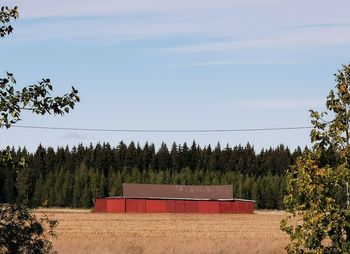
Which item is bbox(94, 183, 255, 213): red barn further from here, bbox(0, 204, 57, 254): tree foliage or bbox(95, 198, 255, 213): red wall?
bbox(0, 204, 57, 254): tree foliage

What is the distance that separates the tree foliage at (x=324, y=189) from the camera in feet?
51.0

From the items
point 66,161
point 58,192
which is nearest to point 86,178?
point 58,192

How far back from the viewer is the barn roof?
11675cm

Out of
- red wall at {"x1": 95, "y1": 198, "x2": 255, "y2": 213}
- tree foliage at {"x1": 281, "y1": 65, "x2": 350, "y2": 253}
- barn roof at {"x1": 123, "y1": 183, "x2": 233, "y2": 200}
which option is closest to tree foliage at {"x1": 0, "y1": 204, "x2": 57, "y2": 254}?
tree foliage at {"x1": 281, "y1": 65, "x2": 350, "y2": 253}

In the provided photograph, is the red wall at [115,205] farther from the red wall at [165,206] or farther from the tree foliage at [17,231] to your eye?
the tree foliage at [17,231]

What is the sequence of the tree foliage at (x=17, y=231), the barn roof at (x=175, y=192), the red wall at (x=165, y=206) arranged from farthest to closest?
the barn roof at (x=175, y=192) < the red wall at (x=165, y=206) < the tree foliage at (x=17, y=231)

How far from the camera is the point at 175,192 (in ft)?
391

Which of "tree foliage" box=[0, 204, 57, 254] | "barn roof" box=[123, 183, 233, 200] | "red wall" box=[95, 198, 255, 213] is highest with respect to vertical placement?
"barn roof" box=[123, 183, 233, 200]

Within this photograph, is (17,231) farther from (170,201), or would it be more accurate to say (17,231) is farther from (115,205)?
(170,201)

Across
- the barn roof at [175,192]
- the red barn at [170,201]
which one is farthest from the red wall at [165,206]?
the barn roof at [175,192]

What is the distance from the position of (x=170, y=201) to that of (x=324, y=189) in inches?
3989

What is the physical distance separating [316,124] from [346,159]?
115 cm

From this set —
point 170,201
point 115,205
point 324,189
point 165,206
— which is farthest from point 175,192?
point 324,189

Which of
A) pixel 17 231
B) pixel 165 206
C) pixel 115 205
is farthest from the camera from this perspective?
pixel 165 206
